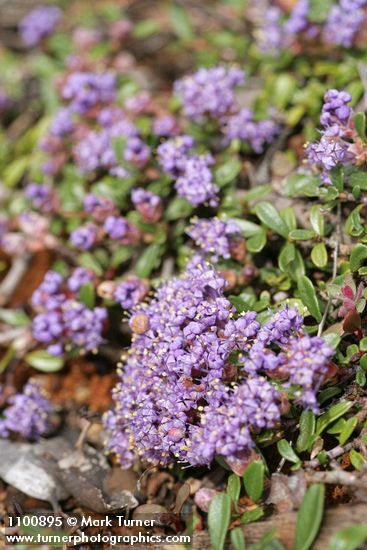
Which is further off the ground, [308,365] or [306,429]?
[308,365]

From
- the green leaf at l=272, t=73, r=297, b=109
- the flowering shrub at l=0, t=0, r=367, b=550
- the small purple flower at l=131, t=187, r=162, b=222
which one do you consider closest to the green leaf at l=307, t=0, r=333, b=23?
the flowering shrub at l=0, t=0, r=367, b=550

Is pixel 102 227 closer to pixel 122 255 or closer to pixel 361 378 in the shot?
pixel 122 255

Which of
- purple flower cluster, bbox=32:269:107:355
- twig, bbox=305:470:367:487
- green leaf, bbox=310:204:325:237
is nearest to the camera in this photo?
twig, bbox=305:470:367:487

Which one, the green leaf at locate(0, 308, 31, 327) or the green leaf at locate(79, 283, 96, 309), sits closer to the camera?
the green leaf at locate(79, 283, 96, 309)

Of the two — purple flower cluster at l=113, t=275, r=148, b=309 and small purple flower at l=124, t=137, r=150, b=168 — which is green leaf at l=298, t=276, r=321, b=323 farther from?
small purple flower at l=124, t=137, r=150, b=168

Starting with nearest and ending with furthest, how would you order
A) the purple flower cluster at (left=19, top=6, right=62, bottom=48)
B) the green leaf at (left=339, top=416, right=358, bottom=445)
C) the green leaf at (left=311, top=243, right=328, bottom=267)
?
the green leaf at (left=339, top=416, right=358, bottom=445) → the green leaf at (left=311, top=243, right=328, bottom=267) → the purple flower cluster at (left=19, top=6, right=62, bottom=48)

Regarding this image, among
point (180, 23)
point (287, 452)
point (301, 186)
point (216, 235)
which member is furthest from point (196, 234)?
point (180, 23)

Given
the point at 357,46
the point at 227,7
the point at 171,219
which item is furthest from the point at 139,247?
the point at 227,7


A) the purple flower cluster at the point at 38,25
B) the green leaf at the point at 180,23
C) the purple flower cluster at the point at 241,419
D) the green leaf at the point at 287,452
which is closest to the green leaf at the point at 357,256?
the purple flower cluster at the point at 241,419
